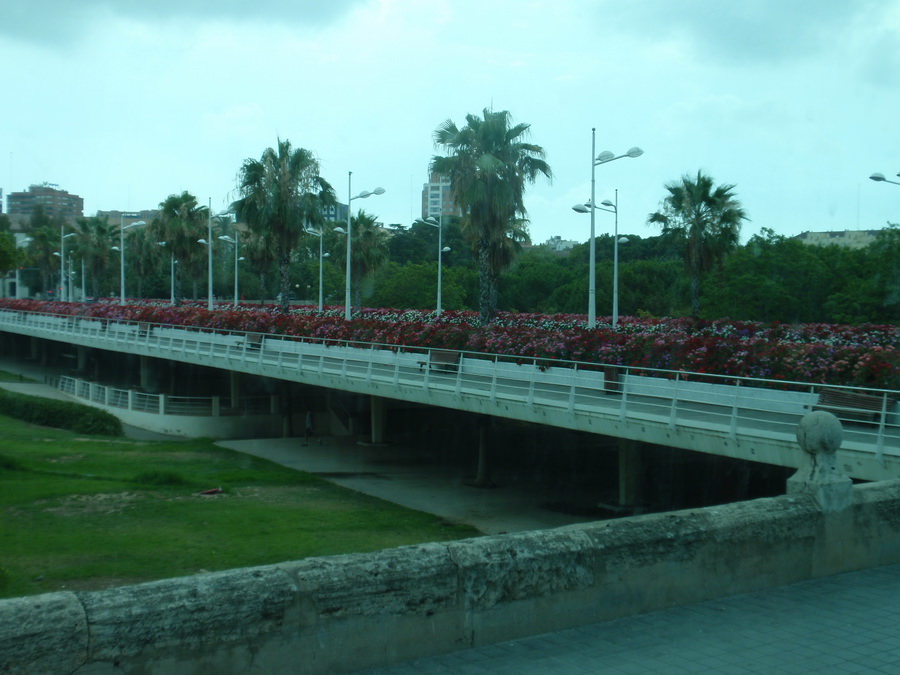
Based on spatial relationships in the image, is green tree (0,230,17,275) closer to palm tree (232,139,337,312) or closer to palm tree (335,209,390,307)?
palm tree (335,209,390,307)

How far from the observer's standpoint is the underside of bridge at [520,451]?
22.8 meters

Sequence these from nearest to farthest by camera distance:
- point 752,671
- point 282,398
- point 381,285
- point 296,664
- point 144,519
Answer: point 296,664 < point 752,671 < point 144,519 < point 282,398 < point 381,285

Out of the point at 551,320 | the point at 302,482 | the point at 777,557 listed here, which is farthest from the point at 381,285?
the point at 777,557

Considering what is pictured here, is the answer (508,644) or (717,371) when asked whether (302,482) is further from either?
(508,644)

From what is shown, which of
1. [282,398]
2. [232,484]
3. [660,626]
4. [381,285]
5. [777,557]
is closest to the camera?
[660,626]

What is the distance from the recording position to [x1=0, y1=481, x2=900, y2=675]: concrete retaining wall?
4.64 metres

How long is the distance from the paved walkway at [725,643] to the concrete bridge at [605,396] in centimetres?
617

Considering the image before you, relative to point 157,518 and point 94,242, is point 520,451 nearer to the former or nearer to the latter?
point 157,518

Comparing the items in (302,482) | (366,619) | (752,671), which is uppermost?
(366,619)

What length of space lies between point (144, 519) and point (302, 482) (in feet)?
27.5

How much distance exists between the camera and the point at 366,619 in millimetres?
5359

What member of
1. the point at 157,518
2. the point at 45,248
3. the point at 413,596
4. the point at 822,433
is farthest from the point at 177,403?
the point at 45,248

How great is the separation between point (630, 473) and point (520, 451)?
9.95 meters

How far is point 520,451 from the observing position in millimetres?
32500
